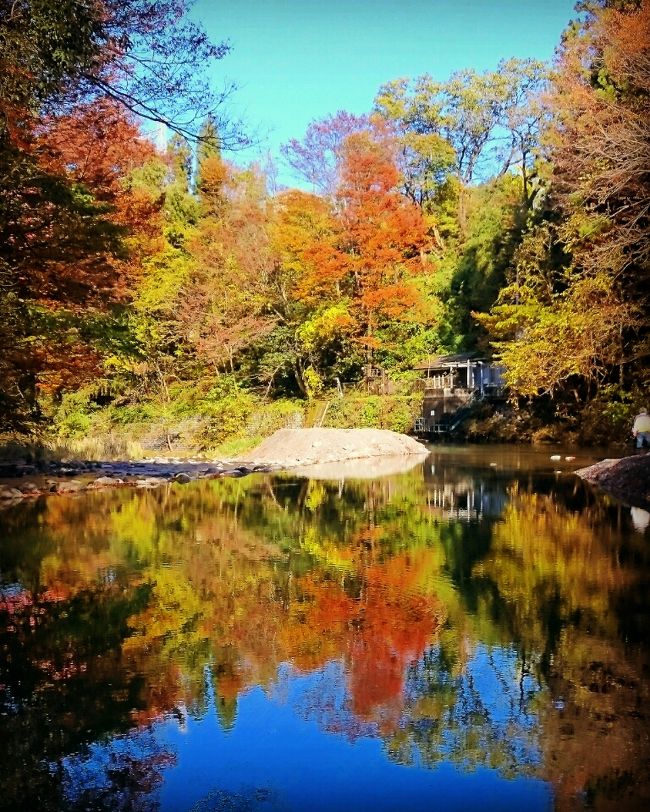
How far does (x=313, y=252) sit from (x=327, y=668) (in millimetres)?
20100

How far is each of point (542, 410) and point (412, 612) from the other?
20.5 metres

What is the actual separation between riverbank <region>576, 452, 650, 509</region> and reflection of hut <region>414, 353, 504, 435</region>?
13.2m

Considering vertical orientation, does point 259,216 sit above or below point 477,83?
below

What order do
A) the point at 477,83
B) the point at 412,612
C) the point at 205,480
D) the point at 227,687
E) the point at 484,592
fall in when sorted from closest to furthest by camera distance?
the point at 227,687, the point at 412,612, the point at 484,592, the point at 205,480, the point at 477,83

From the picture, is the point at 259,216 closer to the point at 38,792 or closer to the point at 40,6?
the point at 40,6

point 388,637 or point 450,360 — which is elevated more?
point 450,360

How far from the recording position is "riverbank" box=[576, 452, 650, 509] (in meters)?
11.2

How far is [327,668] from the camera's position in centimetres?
424

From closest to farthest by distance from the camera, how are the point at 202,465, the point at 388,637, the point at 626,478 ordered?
the point at 388,637 < the point at 626,478 < the point at 202,465

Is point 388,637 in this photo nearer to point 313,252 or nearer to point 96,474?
point 96,474

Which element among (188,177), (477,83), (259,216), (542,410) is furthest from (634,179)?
(188,177)

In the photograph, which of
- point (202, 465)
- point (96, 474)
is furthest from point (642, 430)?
point (96, 474)

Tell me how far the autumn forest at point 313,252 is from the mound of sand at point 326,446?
7.63 ft

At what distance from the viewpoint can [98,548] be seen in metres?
8.01
